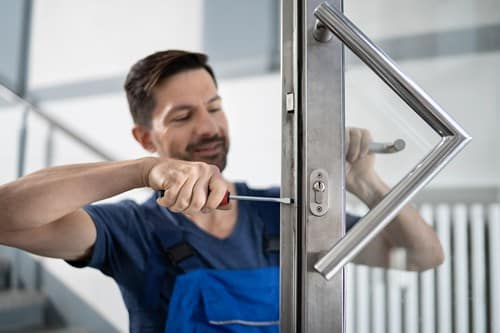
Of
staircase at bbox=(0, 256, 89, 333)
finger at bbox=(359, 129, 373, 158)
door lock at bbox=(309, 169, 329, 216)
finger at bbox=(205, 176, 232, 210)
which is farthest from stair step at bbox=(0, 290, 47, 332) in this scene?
finger at bbox=(359, 129, 373, 158)

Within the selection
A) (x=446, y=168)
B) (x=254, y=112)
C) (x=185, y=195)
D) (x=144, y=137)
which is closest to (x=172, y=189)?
(x=185, y=195)

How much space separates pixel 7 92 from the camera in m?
0.71

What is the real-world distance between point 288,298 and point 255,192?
0.68 feet

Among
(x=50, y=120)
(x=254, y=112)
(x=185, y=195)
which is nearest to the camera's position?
(x=185, y=195)

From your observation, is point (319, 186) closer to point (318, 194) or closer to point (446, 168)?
point (318, 194)

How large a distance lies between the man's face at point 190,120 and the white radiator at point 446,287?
0.31m

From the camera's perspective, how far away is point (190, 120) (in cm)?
79

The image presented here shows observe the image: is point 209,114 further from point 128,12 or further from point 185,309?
point 185,309

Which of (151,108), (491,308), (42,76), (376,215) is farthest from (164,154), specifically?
(491,308)

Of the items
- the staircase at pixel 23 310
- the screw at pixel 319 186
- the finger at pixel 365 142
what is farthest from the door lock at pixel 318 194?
the staircase at pixel 23 310

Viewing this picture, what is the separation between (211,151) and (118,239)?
20 cm

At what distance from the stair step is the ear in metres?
0.26

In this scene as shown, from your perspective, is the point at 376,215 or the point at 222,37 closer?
the point at 376,215

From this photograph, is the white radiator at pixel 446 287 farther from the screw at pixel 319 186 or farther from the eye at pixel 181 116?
the eye at pixel 181 116
